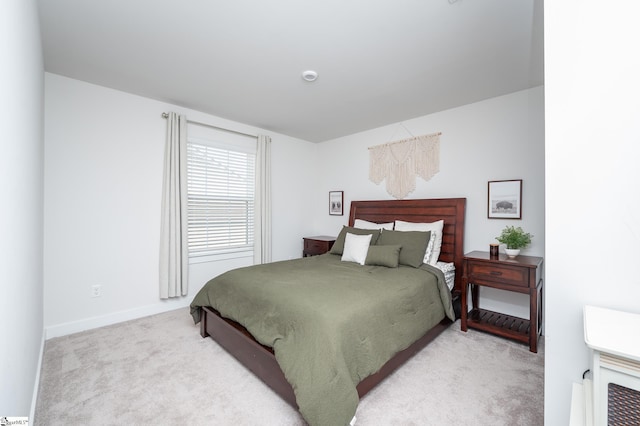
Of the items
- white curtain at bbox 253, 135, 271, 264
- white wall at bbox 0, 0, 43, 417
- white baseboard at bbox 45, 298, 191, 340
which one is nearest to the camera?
white wall at bbox 0, 0, 43, 417

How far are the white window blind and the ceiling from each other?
2.40 ft

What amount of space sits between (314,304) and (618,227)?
1469 mm

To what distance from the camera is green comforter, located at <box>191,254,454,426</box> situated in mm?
1420

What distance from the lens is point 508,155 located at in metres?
2.89

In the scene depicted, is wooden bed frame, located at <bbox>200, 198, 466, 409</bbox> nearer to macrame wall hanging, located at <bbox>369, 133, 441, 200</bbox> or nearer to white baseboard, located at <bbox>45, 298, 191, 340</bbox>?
macrame wall hanging, located at <bbox>369, 133, 441, 200</bbox>

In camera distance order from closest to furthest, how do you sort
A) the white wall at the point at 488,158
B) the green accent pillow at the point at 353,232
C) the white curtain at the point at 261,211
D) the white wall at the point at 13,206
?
the white wall at the point at 13,206
the white wall at the point at 488,158
the green accent pillow at the point at 353,232
the white curtain at the point at 261,211

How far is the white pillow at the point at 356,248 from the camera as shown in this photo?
2.99 meters

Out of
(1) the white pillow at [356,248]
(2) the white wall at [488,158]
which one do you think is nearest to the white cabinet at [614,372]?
(1) the white pillow at [356,248]

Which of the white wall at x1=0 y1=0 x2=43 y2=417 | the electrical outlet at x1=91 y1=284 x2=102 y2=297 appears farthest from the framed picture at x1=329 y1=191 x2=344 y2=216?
the white wall at x1=0 y1=0 x2=43 y2=417

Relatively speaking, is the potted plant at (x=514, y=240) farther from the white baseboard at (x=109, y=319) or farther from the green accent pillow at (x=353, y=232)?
the white baseboard at (x=109, y=319)

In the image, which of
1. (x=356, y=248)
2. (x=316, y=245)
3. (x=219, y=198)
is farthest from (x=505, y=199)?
(x=219, y=198)

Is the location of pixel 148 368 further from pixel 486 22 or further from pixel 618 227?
pixel 486 22

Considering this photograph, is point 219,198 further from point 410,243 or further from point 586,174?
point 586,174

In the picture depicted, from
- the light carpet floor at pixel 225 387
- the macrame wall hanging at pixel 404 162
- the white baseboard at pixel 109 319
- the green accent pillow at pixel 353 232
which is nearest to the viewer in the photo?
the light carpet floor at pixel 225 387
